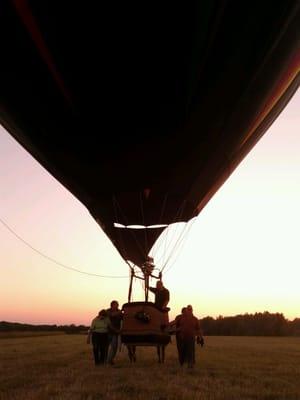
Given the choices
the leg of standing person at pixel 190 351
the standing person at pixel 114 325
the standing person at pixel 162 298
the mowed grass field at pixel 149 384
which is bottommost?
the mowed grass field at pixel 149 384

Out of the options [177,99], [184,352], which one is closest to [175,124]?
[177,99]

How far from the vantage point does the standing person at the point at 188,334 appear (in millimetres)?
12078

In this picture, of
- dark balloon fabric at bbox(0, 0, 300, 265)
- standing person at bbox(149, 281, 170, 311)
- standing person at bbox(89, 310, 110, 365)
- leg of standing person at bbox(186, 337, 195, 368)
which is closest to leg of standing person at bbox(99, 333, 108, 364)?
standing person at bbox(89, 310, 110, 365)

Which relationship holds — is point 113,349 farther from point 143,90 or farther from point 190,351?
point 143,90

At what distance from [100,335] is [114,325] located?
1.31 ft

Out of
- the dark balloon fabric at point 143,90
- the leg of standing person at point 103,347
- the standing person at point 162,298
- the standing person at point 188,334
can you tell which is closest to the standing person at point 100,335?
the leg of standing person at point 103,347

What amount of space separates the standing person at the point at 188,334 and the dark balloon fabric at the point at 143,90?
3.15m

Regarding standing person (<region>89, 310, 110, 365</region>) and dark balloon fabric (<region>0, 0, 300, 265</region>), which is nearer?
dark balloon fabric (<region>0, 0, 300, 265</region>)

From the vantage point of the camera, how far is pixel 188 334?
12.2 metres

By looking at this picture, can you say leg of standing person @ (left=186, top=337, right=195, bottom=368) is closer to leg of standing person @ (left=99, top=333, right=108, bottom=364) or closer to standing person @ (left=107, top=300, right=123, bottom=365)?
standing person @ (left=107, top=300, right=123, bottom=365)

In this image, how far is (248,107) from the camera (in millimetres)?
11656

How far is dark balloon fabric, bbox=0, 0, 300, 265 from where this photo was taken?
29.5ft

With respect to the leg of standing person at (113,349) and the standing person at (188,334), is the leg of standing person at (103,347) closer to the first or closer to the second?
the leg of standing person at (113,349)

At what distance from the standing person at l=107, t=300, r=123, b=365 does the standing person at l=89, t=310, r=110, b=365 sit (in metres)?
0.12
